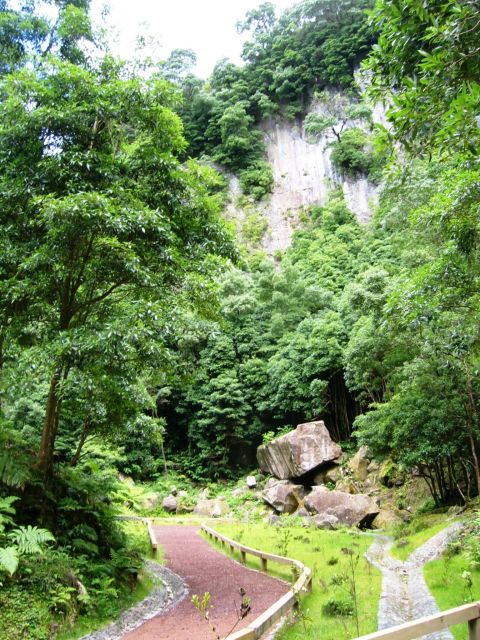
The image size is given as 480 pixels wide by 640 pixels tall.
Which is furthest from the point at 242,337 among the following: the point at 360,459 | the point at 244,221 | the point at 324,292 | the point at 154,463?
the point at 244,221

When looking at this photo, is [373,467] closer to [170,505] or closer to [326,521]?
[326,521]

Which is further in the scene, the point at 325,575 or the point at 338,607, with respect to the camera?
the point at 325,575

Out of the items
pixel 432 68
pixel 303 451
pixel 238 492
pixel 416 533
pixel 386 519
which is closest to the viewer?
pixel 432 68

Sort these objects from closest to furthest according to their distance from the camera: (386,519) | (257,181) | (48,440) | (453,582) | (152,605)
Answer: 1. (453,582)
2. (152,605)
3. (48,440)
4. (386,519)
5. (257,181)

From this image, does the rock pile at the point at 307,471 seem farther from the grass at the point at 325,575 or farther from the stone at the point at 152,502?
the stone at the point at 152,502

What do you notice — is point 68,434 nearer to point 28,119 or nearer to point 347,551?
point 347,551

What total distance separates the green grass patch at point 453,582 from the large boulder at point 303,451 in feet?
55.5

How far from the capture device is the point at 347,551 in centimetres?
1209

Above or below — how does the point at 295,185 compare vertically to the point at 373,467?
above

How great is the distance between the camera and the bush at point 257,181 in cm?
5506

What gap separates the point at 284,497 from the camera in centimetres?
2433

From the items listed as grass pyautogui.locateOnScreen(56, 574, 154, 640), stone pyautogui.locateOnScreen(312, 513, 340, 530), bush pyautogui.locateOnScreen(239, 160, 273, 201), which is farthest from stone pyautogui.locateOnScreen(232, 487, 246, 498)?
bush pyautogui.locateOnScreen(239, 160, 273, 201)

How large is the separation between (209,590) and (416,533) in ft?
27.7

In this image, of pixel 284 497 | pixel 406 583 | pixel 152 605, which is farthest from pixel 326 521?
pixel 152 605
